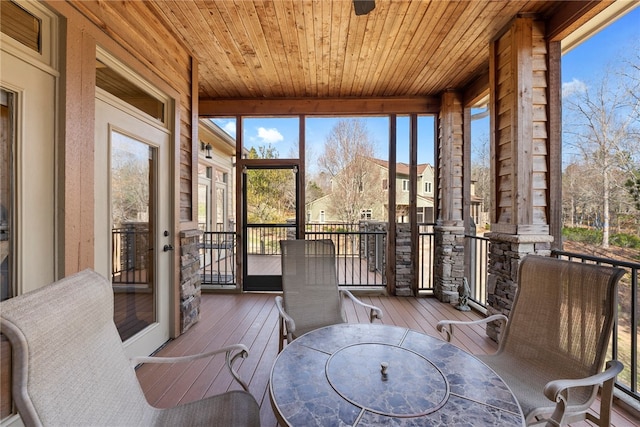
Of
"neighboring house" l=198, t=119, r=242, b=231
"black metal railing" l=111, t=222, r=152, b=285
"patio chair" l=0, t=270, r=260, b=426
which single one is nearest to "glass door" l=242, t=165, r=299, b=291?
"neighboring house" l=198, t=119, r=242, b=231

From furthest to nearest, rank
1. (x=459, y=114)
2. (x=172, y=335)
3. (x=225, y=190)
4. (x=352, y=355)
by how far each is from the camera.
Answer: (x=225, y=190)
(x=459, y=114)
(x=172, y=335)
(x=352, y=355)

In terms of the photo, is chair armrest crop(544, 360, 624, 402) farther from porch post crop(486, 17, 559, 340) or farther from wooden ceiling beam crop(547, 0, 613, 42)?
wooden ceiling beam crop(547, 0, 613, 42)

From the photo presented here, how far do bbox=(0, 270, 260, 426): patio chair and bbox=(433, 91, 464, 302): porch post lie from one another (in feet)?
11.6

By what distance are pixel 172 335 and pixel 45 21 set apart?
273 cm

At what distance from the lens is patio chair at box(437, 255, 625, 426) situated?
129 centimetres

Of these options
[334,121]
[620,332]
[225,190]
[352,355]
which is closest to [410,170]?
[334,121]

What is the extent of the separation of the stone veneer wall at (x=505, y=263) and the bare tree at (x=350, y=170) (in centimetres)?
206

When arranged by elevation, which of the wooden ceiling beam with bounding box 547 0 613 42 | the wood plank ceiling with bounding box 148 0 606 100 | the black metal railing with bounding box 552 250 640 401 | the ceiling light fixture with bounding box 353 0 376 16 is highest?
the wood plank ceiling with bounding box 148 0 606 100

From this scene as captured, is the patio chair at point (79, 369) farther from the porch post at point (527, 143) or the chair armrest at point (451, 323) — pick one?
the porch post at point (527, 143)

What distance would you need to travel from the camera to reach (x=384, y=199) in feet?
14.9

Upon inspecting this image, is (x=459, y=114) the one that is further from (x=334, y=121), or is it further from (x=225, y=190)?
(x=225, y=190)

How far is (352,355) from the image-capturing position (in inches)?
54.2

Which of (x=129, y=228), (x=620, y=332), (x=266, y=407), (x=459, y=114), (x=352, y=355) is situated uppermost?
(x=459, y=114)

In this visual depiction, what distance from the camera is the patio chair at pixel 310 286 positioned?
97.4 inches
